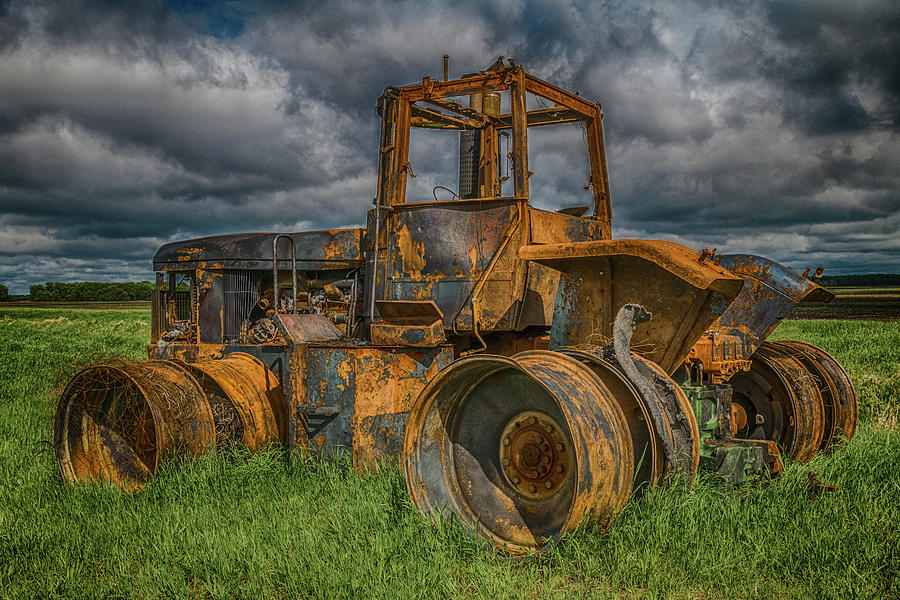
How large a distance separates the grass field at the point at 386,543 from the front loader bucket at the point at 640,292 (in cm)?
92

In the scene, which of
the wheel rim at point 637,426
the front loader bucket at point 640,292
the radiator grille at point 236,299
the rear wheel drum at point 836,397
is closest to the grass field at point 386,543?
the wheel rim at point 637,426

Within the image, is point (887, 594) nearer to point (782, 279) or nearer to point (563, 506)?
point (563, 506)

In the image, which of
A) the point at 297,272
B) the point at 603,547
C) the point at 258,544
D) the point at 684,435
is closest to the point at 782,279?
the point at 684,435

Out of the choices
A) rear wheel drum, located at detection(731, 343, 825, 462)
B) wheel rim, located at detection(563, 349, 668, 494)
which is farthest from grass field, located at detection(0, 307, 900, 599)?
rear wheel drum, located at detection(731, 343, 825, 462)

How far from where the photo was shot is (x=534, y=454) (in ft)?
13.3

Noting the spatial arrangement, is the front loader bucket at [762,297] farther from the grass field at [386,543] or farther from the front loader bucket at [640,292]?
the grass field at [386,543]

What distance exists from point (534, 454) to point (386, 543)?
3.18 ft

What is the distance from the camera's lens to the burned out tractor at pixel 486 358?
3.90 metres

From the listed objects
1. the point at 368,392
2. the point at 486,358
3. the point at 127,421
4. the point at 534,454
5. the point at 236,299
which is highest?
the point at 236,299

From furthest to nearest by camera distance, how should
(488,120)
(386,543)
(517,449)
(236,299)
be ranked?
1. (236,299)
2. (488,120)
3. (517,449)
4. (386,543)

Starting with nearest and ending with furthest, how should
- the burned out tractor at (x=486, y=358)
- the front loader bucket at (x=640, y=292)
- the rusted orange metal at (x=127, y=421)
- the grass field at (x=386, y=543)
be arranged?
the grass field at (x=386, y=543) → the burned out tractor at (x=486, y=358) → the front loader bucket at (x=640, y=292) → the rusted orange metal at (x=127, y=421)

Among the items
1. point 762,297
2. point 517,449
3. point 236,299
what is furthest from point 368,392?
point 762,297

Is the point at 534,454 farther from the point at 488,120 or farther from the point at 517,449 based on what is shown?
the point at 488,120

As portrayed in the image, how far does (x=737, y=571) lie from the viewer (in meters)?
3.37
